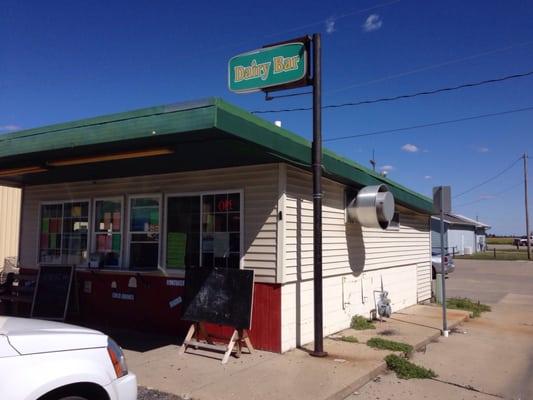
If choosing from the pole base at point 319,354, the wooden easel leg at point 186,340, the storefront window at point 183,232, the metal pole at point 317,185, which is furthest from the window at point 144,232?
the pole base at point 319,354

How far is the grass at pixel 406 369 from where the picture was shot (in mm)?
6946

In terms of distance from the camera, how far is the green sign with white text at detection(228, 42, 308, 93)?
7602mm

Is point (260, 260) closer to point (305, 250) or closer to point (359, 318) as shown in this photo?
point (305, 250)

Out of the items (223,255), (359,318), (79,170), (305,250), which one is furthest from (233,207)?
(359,318)

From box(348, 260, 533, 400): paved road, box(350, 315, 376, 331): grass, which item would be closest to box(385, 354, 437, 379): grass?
box(348, 260, 533, 400): paved road

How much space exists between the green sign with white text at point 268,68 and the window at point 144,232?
8.95ft

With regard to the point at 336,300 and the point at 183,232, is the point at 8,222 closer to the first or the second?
the point at 183,232

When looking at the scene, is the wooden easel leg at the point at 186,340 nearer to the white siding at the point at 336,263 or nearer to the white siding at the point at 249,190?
the white siding at the point at 249,190

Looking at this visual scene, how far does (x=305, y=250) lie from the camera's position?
8312 mm

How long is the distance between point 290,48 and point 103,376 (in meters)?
5.59

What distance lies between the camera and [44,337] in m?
3.58

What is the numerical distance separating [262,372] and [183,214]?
131 inches

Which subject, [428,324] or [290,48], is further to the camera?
[428,324]

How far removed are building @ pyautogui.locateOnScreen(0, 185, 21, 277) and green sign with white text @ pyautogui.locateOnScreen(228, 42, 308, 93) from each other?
1017 centimetres
